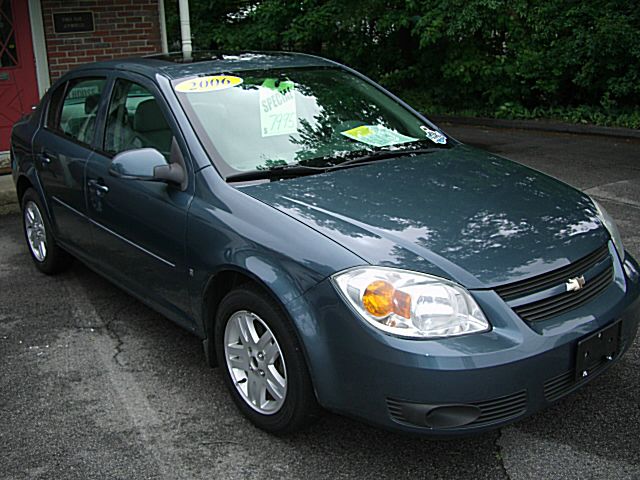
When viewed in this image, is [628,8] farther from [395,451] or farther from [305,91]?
[395,451]

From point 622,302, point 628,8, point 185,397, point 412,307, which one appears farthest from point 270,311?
point 628,8

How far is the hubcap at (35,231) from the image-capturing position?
5480 mm

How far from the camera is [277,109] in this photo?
3988mm

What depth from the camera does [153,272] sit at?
3945 mm

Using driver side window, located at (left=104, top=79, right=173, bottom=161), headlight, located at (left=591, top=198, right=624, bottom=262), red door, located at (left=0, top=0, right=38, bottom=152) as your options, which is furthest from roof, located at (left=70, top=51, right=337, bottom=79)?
red door, located at (left=0, top=0, right=38, bottom=152)

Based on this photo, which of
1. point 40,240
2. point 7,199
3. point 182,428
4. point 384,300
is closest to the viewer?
point 384,300

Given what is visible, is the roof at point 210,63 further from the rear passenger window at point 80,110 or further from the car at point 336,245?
the rear passenger window at point 80,110

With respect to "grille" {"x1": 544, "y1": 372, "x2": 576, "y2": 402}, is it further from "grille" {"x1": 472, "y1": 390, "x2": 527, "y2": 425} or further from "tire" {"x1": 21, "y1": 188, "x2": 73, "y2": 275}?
"tire" {"x1": 21, "y1": 188, "x2": 73, "y2": 275}

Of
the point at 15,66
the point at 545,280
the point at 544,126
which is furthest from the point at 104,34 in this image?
the point at 545,280

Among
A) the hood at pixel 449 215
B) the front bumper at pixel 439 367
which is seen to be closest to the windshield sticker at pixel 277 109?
the hood at pixel 449 215

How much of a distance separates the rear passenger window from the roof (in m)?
0.15

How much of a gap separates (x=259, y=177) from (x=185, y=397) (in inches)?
45.0

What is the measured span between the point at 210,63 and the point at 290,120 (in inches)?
26.9

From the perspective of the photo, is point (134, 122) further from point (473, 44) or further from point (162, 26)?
point (473, 44)
